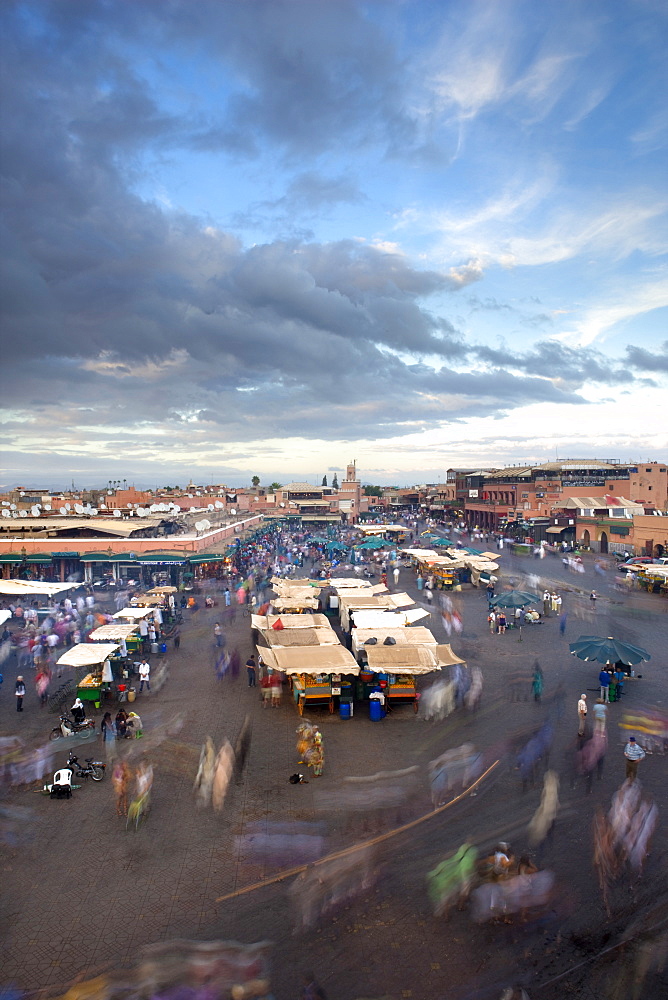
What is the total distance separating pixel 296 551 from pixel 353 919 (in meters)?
38.9

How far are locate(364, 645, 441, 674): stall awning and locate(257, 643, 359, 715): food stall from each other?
1.85 ft

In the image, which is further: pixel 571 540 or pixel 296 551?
pixel 571 540

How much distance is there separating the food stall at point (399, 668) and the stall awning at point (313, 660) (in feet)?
1.90

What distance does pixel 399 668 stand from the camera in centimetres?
A: 1260

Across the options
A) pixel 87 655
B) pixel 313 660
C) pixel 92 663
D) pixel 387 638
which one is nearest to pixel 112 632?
pixel 87 655

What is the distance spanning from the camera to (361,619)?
16719mm

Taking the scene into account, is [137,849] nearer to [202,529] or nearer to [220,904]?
[220,904]

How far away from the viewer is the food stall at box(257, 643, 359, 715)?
12.3m

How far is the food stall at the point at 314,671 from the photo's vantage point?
40.4 ft

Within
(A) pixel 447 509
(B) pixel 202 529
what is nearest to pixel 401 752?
(B) pixel 202 529

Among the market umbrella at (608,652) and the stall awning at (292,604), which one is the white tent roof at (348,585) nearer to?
the stall awning at (292,604)

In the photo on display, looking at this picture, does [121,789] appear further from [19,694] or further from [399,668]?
[399,668]

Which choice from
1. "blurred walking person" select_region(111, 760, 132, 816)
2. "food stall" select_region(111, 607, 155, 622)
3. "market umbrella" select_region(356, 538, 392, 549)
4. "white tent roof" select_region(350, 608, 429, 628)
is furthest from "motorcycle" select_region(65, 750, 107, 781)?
"market umbrella" select_region(356, 538, 392, 549)

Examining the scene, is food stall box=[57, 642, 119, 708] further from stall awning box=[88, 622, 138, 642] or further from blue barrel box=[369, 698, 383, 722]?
blue barrel box=[369, 698, 383, 722]
